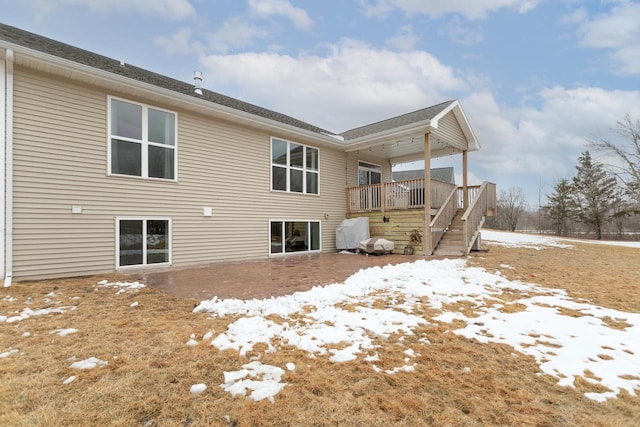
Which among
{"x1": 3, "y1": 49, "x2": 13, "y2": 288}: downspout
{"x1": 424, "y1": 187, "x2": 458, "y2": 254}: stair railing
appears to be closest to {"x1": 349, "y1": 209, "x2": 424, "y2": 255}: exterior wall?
{"x1": 424, "y1": 187, "x2": 458, "y2": 254}: stair railing

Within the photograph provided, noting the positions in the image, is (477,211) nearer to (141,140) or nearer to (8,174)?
(141,140)

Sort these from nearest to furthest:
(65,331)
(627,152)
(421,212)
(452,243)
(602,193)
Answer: (65,331) → (421,212) → (452,243) → (627,152) → (602,193)

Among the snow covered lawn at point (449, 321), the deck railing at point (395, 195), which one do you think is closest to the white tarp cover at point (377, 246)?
the deck railing at point (395, 195)

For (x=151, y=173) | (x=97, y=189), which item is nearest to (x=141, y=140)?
(x=151, y=173)

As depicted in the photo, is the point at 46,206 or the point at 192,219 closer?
the point at 46,206

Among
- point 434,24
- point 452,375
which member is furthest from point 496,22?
point 452,375

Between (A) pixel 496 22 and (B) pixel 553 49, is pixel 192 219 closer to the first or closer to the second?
Result: (A) pixel 496 22

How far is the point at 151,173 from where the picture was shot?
23.5 feet

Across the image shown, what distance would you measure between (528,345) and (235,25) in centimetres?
1404

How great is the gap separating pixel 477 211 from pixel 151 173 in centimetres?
1021

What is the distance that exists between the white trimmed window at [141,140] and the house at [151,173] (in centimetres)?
2

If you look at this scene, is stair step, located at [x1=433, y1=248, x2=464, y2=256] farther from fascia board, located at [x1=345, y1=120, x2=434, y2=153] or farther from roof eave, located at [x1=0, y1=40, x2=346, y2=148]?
roof eave, located at [x1=0, y1=40, x2=346, y2=148]

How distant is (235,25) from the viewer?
474 inches

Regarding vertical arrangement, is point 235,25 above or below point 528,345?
above
